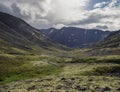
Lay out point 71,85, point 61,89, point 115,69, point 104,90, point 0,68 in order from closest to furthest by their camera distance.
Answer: point 104,90, point 61,89, point 71,85, point 115,69, point 0,68

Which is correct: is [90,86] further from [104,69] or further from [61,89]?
[104,69]

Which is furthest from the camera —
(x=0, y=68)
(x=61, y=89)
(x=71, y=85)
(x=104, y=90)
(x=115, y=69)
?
(x=0, y=68)

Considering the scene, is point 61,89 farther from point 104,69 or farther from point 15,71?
point 15,71

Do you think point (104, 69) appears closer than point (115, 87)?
No

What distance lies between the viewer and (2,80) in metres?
140

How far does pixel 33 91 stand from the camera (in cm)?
9769

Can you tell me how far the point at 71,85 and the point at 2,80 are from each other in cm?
5103

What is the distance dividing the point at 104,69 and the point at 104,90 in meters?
67.1

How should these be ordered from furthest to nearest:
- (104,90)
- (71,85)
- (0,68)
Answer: (0,68), (71,85), (104,90)

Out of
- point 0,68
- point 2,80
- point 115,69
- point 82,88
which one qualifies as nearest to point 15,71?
point 0,68

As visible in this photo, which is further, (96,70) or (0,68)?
(0,68)

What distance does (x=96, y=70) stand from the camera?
16038cm

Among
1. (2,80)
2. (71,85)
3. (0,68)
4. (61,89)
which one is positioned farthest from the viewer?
(0,68)

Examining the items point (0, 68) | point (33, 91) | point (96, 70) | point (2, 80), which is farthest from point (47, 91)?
point (0, 68)
